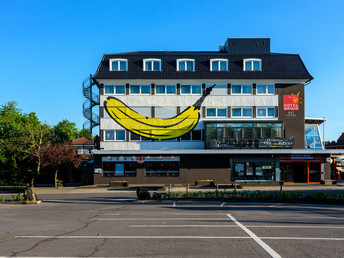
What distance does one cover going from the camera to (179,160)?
1481 inches

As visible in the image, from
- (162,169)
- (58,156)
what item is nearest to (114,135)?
(58,156)

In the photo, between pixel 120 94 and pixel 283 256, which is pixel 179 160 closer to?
pixel 120 94

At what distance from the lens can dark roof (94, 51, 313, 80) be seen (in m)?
38.2

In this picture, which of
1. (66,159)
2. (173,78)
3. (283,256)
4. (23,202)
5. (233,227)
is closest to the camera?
(283,256)

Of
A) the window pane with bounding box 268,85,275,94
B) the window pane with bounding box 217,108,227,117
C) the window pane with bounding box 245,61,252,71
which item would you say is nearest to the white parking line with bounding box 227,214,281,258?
the window pane with bounding box 217,108,227,117

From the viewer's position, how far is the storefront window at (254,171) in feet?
124

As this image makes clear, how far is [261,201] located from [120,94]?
875 inches

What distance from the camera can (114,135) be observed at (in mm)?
38125

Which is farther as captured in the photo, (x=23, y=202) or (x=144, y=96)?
(x=144, y=96)

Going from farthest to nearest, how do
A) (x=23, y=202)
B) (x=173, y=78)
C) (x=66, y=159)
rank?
(x=173, y=78)
(x=66, y=159)
(x=23, y=202)

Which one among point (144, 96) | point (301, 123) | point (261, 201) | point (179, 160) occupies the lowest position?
point (261, 201)

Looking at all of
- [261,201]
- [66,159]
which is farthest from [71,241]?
[66,159]

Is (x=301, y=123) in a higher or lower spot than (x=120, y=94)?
lower

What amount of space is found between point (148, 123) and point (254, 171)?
1349 centimetres
